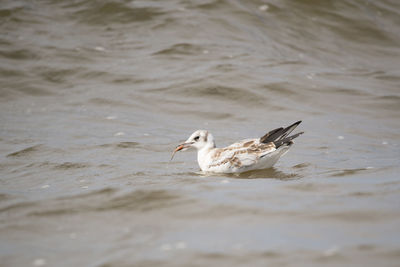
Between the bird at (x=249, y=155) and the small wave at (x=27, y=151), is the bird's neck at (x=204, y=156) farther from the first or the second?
the small wave at (x=27, y=151)

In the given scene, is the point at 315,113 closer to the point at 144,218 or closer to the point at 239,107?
the point at 239,107

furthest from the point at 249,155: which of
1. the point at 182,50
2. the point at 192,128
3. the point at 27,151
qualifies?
the point at 182,50

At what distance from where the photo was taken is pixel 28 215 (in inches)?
241

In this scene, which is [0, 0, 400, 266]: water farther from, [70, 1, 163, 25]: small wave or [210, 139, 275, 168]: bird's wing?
[210, 139, 275, 168]: bird's wing

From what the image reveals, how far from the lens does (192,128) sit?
38.1 feet

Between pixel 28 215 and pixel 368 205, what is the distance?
141 inches

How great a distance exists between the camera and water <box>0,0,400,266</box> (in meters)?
4.98

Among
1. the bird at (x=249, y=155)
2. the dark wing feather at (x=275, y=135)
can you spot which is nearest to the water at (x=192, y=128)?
the bird at (x=249, y=155)

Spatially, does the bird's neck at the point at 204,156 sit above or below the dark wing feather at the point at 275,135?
below

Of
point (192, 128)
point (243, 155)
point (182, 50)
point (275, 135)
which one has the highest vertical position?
point (275, 135)

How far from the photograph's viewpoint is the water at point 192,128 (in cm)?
498

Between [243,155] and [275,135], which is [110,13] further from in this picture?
[243,155]

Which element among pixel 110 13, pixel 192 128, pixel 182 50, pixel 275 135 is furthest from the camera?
pixel 110 13

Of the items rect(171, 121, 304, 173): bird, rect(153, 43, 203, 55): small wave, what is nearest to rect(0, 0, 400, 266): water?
rect(153, 43, 203, 55): small wave
